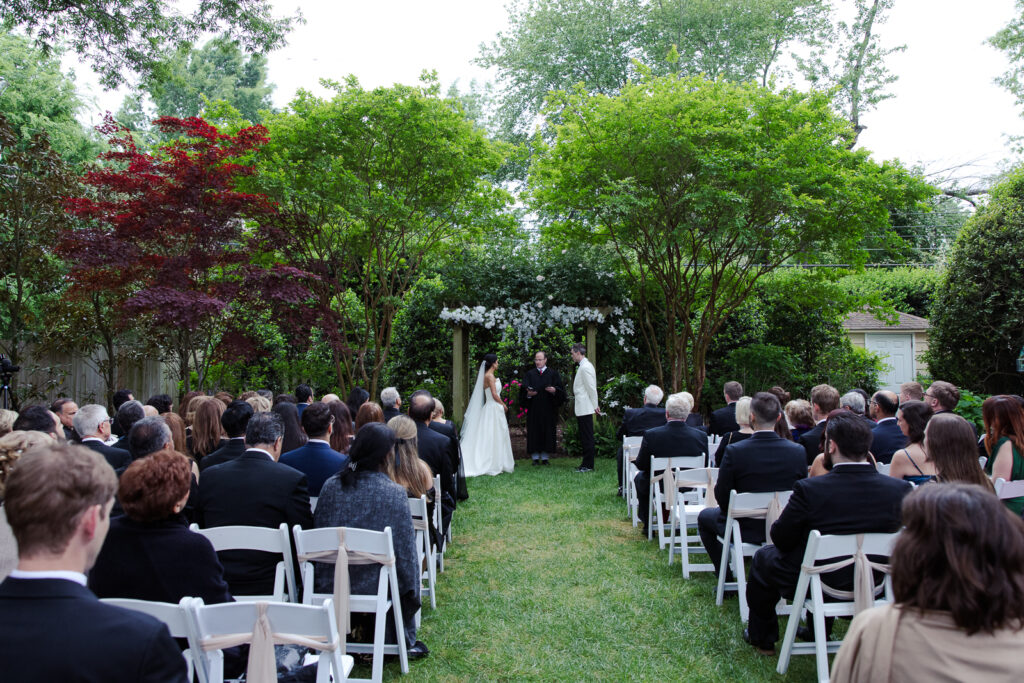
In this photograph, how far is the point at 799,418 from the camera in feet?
20.4

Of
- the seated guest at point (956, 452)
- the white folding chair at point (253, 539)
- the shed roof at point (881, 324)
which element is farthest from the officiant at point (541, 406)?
the shed roof at point (881, 324)

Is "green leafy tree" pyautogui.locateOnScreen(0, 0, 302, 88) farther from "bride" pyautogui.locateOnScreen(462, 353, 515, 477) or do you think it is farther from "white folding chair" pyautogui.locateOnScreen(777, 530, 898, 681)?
"white folding chair" pyautogui.locateOnScreen(777, 530, 898, 681)

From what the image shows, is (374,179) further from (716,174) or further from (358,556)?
(358,556)

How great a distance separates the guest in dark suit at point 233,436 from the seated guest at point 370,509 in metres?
0.90

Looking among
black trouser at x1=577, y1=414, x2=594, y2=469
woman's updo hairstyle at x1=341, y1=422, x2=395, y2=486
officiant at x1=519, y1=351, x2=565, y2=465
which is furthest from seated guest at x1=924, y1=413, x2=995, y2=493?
officiant at x1=519, y1=351, x2=565, y2=465

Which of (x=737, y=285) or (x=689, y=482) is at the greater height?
(x=737, y=285)

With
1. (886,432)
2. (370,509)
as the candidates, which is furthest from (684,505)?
(370,509)

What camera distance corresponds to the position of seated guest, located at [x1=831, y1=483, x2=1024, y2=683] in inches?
58.4

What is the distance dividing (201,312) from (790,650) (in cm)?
747

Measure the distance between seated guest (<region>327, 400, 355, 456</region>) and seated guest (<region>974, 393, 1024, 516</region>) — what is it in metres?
4.52

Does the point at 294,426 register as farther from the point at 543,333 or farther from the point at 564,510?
the point at 543,333

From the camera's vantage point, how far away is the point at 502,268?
492 inches

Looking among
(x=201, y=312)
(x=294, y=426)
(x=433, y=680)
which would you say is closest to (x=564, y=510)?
(x=294, y=426)

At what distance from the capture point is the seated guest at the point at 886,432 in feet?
17.7
